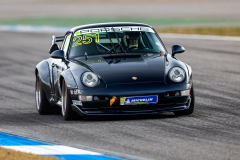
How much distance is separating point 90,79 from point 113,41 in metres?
1.29

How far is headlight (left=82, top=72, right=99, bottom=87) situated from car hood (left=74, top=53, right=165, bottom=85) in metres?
0.08

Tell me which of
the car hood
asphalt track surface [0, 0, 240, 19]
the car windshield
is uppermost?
the car windshield

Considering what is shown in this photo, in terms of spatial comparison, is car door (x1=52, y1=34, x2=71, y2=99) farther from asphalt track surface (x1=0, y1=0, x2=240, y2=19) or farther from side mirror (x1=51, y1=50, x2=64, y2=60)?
asphalt track surface (x1=0, y1=0, x2=240, y2=19)

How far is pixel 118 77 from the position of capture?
7.13m

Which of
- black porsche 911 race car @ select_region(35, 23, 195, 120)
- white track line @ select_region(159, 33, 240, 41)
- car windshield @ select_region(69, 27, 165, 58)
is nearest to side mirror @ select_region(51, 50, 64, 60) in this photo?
black porsche 911 race car @ select_region(35, 23, 195, 120)

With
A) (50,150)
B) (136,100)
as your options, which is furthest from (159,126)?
(50,150)

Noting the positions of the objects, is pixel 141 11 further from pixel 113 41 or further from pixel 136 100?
pixel 136 100

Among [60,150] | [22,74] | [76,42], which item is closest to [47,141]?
[60,150]

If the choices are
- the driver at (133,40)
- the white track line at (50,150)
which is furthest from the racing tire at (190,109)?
the white track line at (50,150)

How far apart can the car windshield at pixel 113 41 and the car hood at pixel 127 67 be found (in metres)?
0.29

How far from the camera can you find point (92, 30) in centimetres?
843

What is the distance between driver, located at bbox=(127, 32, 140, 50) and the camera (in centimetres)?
819

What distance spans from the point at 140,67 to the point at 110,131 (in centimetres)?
129

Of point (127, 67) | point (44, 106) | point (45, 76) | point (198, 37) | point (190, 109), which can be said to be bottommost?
point (198, 37)
